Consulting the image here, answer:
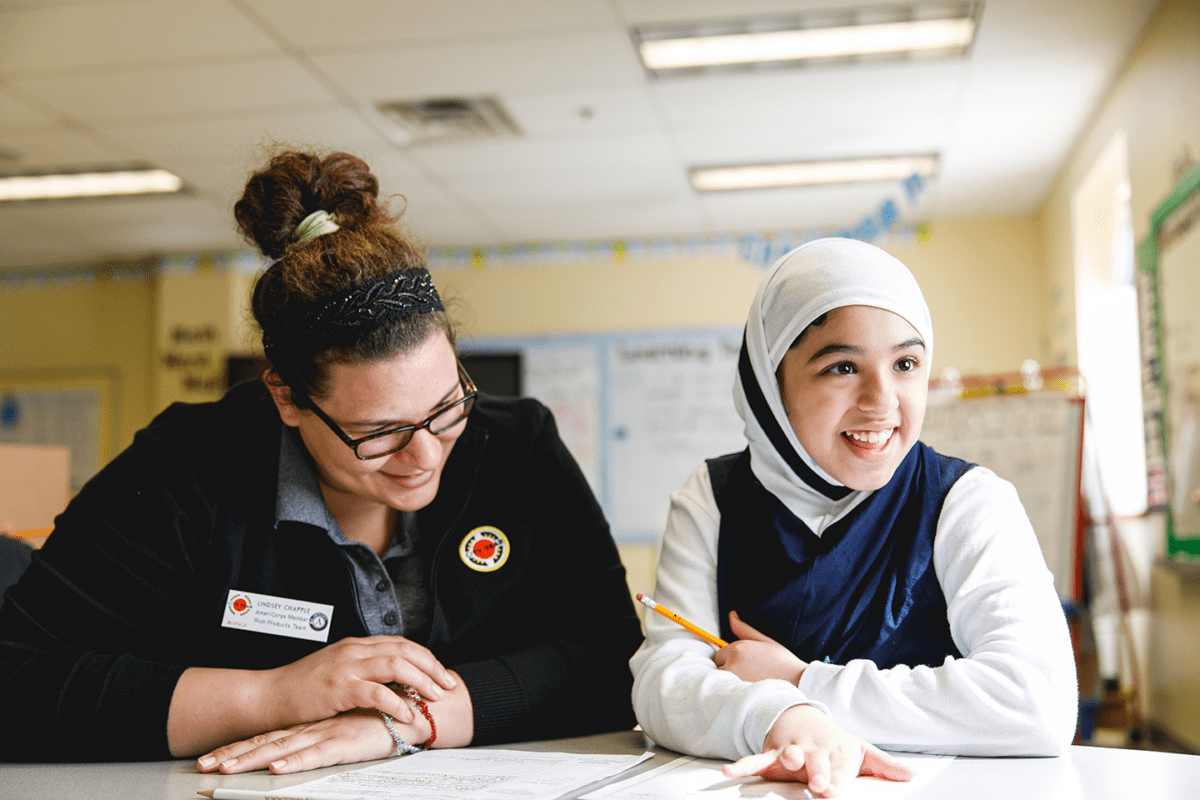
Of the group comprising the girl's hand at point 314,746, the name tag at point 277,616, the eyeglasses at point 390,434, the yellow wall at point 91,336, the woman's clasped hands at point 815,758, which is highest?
the yellow wall at point 91,336

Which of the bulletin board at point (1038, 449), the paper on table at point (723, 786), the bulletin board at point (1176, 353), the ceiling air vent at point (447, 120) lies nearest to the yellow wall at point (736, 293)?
the ceiling air vent at point (447, 120)

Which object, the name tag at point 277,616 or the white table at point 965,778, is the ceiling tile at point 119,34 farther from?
the white table at point 965,778

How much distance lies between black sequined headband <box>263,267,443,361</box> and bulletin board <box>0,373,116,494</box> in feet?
20.4

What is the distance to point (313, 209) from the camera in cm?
141

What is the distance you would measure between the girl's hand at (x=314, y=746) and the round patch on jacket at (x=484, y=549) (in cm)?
27

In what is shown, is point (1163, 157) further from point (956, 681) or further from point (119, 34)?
point (119, 34)

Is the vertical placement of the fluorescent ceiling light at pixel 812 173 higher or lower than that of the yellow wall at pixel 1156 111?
higher

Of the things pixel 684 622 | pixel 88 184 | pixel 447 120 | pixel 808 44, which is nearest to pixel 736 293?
pixel 447 120

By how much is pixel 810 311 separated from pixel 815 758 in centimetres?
52

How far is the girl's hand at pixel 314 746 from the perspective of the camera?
40.9 inches

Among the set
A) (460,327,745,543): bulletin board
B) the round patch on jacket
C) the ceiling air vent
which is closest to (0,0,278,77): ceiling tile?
the ceiling air vent

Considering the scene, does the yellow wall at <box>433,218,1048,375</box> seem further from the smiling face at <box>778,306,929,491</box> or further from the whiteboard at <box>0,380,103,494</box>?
the smiling face at <box>778,306,929,491</box>

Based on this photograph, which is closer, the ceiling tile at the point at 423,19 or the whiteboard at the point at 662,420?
the ceiling tile at the point at 423,19

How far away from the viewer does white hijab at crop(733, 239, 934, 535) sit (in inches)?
46.4
